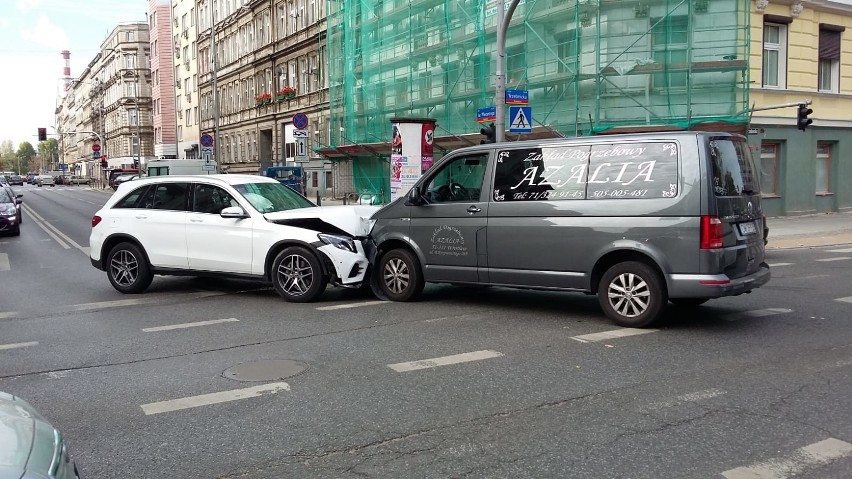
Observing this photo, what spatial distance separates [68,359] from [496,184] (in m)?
4.87

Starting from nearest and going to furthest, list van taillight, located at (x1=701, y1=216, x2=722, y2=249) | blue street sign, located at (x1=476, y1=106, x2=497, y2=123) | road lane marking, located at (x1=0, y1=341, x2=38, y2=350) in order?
van taillight, located at (x1=701, y1=216, x2=722, y2=249)
road lane marking, located at (x1=0, y1=341, x2=38, y2=350)
blue street sign, located at (x1=476, y1=106, x2=497, y2=123)

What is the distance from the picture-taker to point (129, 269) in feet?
35.2

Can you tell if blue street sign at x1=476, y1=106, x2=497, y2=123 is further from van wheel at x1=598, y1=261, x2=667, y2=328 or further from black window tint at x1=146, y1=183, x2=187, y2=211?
van wheel at x1=598, y1=261, x2=667, y2=328

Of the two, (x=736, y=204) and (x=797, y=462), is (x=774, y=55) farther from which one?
(x=797, y=462)

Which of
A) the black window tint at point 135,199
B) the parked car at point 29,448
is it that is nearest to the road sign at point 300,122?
the black window tint at point 135,199

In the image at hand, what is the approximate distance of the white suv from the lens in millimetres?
9633

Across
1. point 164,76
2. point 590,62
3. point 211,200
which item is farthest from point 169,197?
point 164,76

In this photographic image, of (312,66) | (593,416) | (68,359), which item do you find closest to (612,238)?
(593,416)

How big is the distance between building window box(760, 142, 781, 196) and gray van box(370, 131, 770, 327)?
58.5 ft

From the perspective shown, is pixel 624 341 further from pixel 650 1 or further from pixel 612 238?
pixel 650 1

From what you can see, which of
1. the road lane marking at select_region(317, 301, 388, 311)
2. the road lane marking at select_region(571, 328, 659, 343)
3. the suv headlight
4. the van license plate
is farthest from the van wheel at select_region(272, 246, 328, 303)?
the van license plate

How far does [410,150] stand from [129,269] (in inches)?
291

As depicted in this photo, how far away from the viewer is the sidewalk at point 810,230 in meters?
17.6

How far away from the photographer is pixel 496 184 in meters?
8.73
